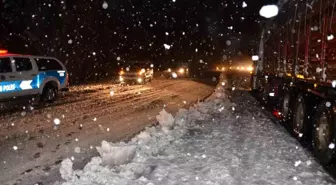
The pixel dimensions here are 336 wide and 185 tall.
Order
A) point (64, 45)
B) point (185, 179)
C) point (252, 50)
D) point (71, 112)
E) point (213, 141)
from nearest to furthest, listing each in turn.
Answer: point (185, 179)
point (213, 141)
point (71, 112)
point (252, 50)
point (64, 45)

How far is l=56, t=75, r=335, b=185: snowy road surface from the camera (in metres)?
5.23

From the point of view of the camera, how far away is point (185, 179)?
5.21 metres

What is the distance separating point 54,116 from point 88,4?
1840 centimetres

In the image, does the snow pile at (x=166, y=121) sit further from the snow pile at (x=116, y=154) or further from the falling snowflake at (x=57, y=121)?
the falling snowflake at (x=57, y=121)

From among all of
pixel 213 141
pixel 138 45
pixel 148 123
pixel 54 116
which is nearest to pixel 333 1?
pixel 213 141

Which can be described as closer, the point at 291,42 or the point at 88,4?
the point at 291,42

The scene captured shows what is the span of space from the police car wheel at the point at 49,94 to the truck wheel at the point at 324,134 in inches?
394

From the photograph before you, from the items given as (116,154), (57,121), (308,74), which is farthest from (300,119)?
(57,121)

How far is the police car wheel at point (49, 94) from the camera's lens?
45.1ft

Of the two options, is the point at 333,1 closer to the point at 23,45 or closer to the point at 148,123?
the point at 148,123

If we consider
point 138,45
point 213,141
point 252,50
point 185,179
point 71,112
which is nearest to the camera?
point 185,179

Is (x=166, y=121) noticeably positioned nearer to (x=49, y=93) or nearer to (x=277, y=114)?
(x=277, y=114)

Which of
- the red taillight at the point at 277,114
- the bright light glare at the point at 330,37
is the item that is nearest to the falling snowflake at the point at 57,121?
the red taillight at the point at 277,114

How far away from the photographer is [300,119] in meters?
8.37
